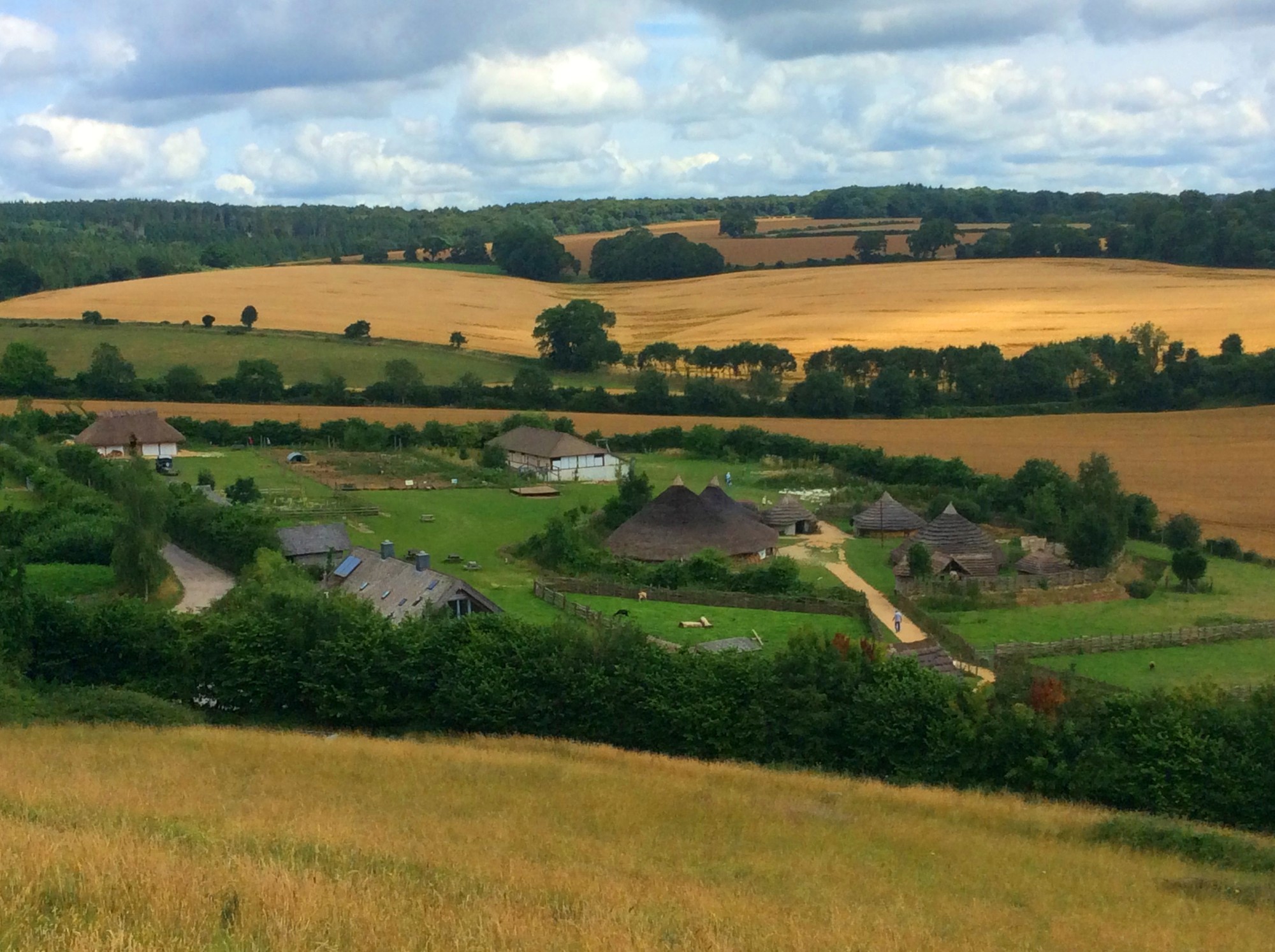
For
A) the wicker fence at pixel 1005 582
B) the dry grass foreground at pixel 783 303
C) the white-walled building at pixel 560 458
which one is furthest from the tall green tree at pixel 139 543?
the dry grass foreground at pixel 783 303

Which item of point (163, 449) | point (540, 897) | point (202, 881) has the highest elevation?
point (202, 881)

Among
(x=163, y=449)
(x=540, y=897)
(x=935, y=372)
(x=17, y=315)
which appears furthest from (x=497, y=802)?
(x=17, y=315)

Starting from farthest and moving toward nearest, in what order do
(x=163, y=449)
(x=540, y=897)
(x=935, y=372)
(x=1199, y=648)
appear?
(x=935, y=372)
(x=163, y=449)
(x=1199, y=648)
(x=540, y=897)

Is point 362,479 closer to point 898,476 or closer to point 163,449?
point 163,449

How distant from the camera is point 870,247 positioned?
363ft

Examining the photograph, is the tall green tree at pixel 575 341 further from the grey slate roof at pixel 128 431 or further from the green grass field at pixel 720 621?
the green grass field at pixel 720 621

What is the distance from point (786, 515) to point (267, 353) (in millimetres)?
41492

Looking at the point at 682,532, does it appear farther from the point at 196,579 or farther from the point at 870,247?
the point at 870,247

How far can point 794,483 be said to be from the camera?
162ft

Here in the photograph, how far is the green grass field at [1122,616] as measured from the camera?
29.7 metres

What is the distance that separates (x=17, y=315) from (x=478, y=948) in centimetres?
8417

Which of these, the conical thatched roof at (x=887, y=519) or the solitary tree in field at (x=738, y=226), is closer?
the conical thatched roof at (x=887, y=519)

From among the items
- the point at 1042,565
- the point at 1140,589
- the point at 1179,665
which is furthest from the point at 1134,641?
the point at 1042,565

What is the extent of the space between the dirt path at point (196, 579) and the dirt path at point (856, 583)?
51.2 ft
